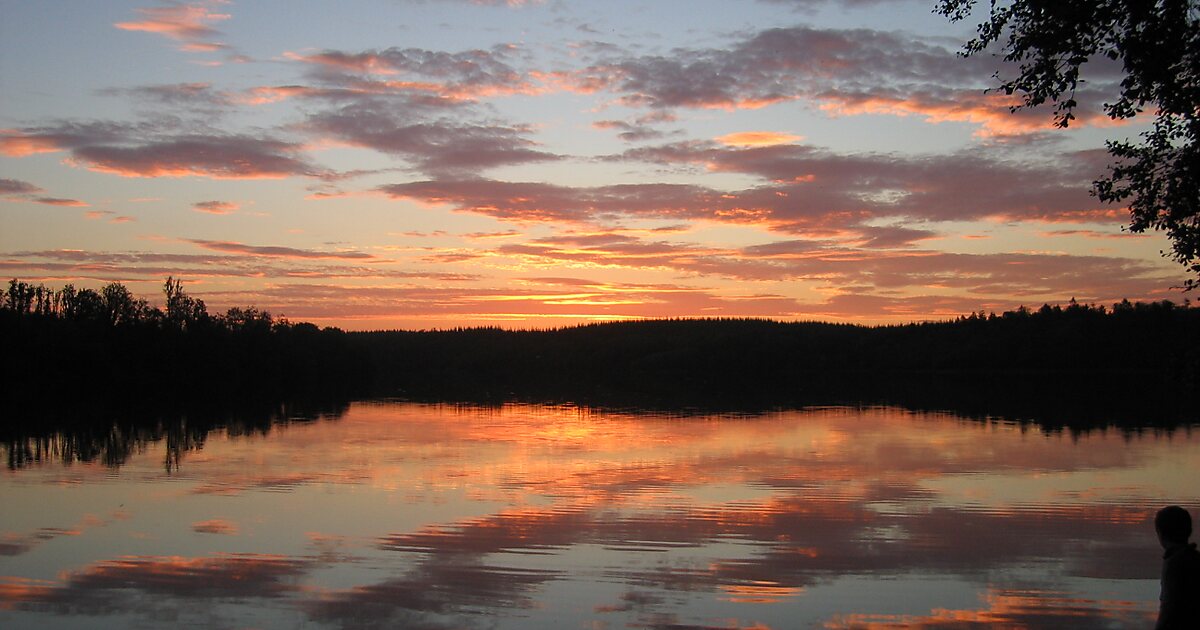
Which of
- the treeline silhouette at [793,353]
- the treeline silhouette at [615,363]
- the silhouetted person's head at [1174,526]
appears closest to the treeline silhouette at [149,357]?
the treeline silhouette at [615,363]

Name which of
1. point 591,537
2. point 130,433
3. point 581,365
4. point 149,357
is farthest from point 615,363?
point 591,537

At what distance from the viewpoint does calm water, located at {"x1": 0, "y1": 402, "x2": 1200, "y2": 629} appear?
1077cm

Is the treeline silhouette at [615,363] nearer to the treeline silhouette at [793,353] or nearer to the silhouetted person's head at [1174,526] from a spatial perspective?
the treeline silhouette at [793,353]

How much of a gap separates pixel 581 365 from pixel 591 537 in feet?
439

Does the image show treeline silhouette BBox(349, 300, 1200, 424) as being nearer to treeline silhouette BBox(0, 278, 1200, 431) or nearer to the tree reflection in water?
treeline silhouette BBox(0, 278, 1200, 431)

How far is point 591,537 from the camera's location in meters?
14.7

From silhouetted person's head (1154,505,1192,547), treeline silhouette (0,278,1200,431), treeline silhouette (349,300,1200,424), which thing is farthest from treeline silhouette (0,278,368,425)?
silhouetted person's head (1154,505,1192,547)

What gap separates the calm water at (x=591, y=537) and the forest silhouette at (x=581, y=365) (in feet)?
11.7

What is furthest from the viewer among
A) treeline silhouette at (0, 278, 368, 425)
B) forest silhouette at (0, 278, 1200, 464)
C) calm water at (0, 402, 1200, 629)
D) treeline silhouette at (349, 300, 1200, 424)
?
treeline silhouette at (349, 300, 1200, 424)

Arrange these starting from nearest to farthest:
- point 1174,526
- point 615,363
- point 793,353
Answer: point 1174,526, point 793,353, point 615,363

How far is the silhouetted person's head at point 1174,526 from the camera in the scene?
587cm

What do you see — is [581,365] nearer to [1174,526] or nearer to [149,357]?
[149,357]

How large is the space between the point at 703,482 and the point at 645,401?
38.0 metres

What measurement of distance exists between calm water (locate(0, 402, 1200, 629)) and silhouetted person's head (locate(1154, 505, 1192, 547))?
15.4ft
